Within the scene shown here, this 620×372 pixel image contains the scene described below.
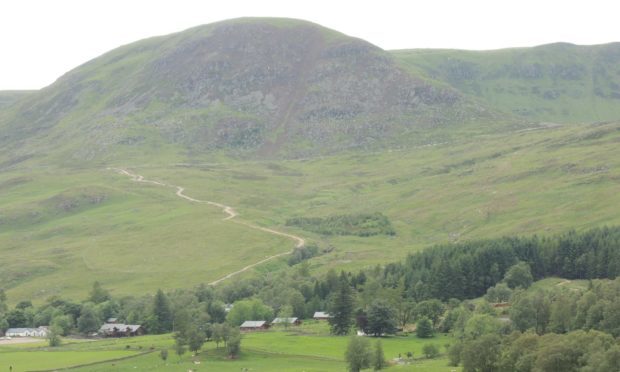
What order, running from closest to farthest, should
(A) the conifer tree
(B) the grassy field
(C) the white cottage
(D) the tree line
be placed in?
1. (B) the grassy field
2. (A) the conifer tree
3. (D) the tree line
4. (C) the white cottage

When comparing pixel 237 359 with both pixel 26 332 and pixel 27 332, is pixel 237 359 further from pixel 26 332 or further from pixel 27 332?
pixel 26 332

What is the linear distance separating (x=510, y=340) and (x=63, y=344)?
289 feet

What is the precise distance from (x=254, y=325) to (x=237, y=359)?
1436 inches

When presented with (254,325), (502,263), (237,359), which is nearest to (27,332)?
(254,325)

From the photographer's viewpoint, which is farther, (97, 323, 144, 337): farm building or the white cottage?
the white cottage

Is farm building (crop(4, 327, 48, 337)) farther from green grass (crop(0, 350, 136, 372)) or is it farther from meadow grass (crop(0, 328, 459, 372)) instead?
green grass (crop(0, 350, 136, 372))

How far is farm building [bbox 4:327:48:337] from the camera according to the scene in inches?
6639

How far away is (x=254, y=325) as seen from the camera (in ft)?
503

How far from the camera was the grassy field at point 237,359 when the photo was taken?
108562 mm

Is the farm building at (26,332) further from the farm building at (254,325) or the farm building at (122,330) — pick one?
the farm building at (254,325)

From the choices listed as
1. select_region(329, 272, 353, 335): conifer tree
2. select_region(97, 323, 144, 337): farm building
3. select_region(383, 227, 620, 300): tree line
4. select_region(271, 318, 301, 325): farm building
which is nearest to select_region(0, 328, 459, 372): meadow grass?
select_region(329, 272, 353, 335): conifer tree

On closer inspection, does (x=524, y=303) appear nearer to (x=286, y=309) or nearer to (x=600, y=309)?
(x=600, y=309)

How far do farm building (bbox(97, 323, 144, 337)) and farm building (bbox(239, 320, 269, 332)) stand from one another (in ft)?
77.7

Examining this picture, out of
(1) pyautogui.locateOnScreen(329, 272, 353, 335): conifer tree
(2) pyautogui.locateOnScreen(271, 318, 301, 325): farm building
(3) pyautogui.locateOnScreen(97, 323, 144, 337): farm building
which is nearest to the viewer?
(1) pyautogui.locateOnScreen(329, 272, 353, 335): conifer tree
